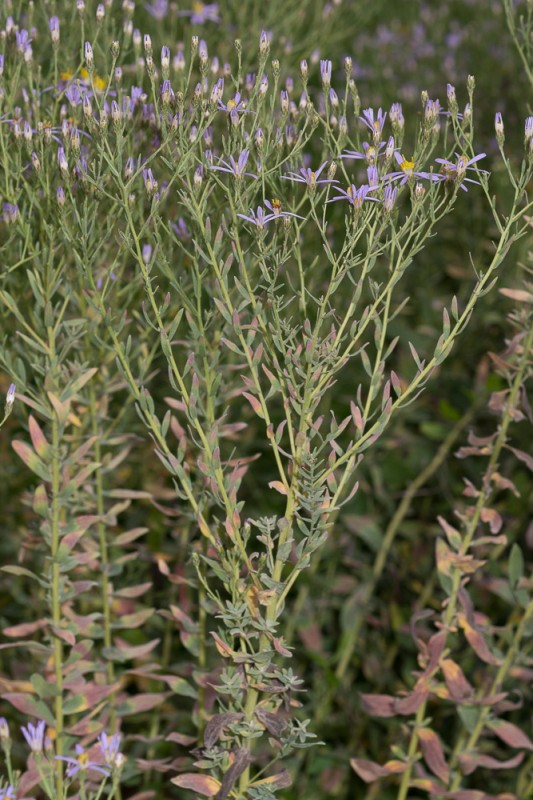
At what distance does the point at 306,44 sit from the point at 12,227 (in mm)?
1784

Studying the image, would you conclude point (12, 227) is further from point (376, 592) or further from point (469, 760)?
point (376, 592)

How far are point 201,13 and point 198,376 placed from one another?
6.00ft

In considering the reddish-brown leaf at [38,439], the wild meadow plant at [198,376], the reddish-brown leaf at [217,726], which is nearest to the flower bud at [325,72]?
the wild meadow plant at [198,376]

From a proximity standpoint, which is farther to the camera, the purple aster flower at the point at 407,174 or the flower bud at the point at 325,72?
the flower bud at the point at 325,72

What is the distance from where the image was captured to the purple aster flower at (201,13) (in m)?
3.49

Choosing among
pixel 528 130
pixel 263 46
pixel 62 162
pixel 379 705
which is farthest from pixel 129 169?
pixel 379 705

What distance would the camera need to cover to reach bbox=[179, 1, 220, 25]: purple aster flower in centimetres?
349

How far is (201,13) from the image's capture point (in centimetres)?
358

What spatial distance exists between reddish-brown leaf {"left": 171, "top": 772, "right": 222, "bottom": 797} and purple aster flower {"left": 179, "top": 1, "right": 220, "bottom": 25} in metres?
2.45

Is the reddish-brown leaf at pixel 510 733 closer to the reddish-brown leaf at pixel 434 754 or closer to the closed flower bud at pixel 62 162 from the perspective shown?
the reddish-brown leaf at pixel 434 754

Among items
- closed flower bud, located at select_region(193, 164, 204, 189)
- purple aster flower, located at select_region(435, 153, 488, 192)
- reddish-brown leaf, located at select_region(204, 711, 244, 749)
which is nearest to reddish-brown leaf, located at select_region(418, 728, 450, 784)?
reddish-brown leaf, located at select_region(204, 711, 244, 749)

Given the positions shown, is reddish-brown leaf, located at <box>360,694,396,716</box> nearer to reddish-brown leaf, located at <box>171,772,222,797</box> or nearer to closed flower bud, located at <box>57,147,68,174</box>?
reddish-brown leaf, located at <box>171,772,222,797</box>

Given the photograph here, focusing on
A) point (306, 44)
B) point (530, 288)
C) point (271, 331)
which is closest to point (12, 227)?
point (271, 331)

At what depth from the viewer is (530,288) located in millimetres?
2244
